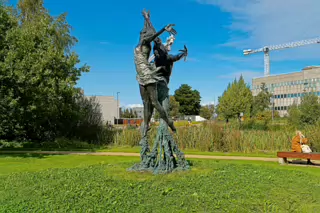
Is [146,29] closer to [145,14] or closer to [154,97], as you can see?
[145,14]

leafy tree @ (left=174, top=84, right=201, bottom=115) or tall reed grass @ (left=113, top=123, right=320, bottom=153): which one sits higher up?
leafy tree @ (left=174, top=84, right=201, bottom=115)

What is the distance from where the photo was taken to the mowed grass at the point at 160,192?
5.48 meters

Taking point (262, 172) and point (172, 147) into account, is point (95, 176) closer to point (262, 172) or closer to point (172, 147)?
point (172, 147)

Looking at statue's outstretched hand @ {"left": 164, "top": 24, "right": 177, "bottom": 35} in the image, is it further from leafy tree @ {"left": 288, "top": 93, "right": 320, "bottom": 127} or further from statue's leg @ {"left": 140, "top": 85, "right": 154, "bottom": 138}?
leafy tree @ {"left": 288, "top": 93, "right": 320, "bottom": 127}

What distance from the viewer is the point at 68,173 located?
8281 mm

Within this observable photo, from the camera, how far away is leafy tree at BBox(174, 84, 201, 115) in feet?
258

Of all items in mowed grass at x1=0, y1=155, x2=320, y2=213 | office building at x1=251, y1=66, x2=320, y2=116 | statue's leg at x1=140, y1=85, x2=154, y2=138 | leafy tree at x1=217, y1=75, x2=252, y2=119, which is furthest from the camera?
office building at x1=251, y1=66, x2=320, y2=116

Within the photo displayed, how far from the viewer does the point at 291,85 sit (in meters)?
72.2

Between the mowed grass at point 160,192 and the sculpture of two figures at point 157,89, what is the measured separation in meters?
0.50

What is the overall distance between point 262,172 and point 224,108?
110 feet

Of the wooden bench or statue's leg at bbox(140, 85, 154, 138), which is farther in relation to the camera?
the wooden bench

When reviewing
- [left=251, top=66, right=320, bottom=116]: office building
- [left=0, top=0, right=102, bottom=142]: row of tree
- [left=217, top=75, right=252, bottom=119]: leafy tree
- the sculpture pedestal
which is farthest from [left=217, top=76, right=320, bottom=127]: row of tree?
[left=251, top=66, right=320, bottom=116]: office building

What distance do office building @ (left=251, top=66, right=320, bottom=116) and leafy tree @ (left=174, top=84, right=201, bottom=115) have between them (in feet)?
55.0

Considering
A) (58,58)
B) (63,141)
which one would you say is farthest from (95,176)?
(63,141)
